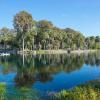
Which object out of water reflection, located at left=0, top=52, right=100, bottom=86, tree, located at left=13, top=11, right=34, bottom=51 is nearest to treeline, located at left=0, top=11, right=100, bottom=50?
tree, located at left=13, top=11, right=34, bottom=51

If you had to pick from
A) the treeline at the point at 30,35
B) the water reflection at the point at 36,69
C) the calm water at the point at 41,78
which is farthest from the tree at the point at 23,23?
the calm water at the point at 41,78

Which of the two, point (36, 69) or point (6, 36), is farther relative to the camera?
point (6, 36)

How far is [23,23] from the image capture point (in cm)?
13612

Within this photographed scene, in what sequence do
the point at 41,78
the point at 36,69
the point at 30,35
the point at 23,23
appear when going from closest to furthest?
the point at 41,78
the point at 36,69
the point at 23,23
the point at 30,35

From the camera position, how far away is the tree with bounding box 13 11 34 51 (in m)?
136

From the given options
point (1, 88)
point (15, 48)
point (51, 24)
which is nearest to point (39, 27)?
point (51, 24)

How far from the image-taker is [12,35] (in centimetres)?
15012

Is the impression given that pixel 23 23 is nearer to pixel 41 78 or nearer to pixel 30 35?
pixel 30 35

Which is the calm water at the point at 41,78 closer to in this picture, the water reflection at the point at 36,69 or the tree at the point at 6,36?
the water reflection at the point at 36,69

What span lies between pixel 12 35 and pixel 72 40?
183 feet

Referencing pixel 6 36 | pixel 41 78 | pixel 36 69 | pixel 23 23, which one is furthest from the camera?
pixel 6 36

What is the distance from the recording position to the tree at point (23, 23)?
13612cm

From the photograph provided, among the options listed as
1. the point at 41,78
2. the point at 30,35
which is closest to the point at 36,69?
the point at 41,78

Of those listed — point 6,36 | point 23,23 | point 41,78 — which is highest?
point 23,23
